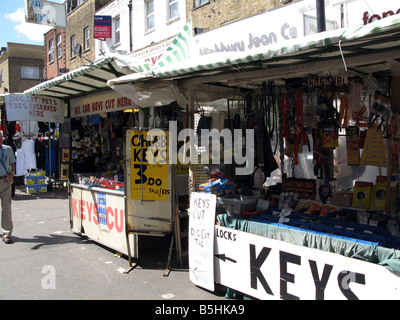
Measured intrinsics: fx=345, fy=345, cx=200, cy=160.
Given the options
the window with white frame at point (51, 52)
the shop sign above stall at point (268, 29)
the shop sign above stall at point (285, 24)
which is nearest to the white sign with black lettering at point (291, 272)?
the shop sign above stall at point (285, 24)

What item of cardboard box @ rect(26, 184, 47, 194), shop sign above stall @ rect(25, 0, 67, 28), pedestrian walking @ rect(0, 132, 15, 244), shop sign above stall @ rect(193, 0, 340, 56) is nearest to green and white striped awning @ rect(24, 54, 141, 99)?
pedestrian walking @ rect(0, 132, 15, 244)

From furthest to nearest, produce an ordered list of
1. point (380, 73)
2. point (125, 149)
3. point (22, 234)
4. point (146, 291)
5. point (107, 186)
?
point (22, 234), point (107, 186), point (125, 149), point (380, 73), point (146, 291)

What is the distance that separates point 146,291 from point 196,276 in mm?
619

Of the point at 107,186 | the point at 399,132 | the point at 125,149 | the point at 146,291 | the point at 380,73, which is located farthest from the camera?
the point at 107,186

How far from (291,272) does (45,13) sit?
16.3 m

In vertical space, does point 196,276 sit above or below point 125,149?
below

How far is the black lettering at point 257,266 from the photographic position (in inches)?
135

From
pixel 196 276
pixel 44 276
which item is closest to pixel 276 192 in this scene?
pixel 196 276

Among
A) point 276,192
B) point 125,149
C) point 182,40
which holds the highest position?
point 182,40

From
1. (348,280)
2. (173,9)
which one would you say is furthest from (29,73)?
(348,280)

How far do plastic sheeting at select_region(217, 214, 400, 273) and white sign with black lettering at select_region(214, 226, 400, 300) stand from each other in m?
0.07

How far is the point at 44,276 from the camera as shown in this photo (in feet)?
14.9

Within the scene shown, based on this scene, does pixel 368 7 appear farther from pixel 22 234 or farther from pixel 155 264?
pixel 22 234

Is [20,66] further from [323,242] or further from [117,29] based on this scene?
[323,242]
